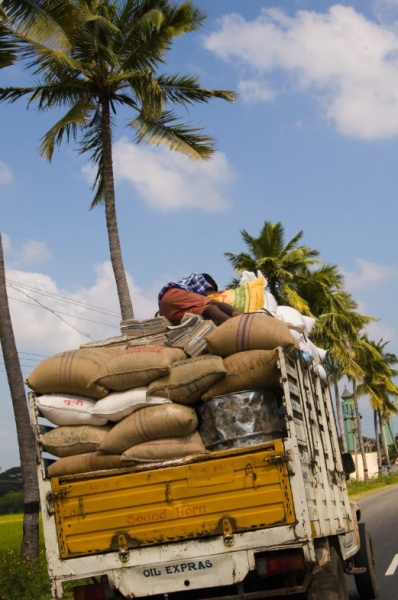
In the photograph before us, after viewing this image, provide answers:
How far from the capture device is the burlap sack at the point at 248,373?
7.32 m

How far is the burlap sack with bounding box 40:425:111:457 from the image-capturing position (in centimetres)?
762

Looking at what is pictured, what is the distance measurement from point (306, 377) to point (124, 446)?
1886 mm

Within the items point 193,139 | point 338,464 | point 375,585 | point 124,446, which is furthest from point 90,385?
point 193,139

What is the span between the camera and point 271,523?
7.02 m

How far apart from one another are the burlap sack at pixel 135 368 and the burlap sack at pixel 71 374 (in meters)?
0.09

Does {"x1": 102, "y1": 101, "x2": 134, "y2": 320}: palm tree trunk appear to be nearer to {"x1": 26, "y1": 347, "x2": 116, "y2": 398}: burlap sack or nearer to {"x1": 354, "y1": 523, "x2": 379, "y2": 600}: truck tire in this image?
{"x1": 354, "y1": 523, "x2": 379, "y2": 600}: truck tire

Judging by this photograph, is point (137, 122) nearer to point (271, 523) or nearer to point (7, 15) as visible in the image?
point (7, 15)

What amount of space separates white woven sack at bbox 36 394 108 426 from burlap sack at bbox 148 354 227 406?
565 mm

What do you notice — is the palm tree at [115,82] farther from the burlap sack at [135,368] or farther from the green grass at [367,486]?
the green grass at [367,486]

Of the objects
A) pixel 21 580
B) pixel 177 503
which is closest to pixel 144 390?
pixel 177 503

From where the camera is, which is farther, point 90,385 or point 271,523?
point 90,385

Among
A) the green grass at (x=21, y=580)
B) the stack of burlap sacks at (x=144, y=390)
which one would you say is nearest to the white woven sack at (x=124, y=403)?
the stack of burlap sacks at (x=144, y=390)

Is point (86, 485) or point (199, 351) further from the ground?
point (199, 351)

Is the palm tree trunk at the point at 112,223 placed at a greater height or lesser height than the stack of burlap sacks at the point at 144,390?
greater
